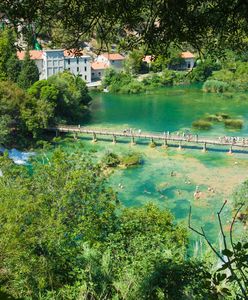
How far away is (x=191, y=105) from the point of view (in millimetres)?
30047

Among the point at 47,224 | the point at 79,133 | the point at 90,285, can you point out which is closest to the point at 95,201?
the point at 47,224

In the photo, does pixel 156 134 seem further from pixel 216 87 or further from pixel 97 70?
pixel 97 70

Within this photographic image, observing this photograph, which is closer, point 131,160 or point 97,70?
point 131,160

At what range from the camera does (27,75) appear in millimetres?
27406

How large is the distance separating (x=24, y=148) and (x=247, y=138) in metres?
10.6

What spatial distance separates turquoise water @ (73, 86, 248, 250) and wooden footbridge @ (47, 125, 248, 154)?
0.43 meters

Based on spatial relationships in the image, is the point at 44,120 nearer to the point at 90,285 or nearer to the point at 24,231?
the point at 24,231

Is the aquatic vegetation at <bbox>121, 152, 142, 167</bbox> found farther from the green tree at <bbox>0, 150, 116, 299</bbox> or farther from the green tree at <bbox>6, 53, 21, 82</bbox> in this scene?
the green tree at <bbox>6, 53, 21, 82</bbox>

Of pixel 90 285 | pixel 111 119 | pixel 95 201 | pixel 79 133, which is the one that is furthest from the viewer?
pixel 111 119

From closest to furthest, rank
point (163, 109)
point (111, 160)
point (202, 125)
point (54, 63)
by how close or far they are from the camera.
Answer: point (111, 160), point (202, 125), point (163, 109), point (54, 63)

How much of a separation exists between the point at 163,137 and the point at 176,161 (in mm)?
2401

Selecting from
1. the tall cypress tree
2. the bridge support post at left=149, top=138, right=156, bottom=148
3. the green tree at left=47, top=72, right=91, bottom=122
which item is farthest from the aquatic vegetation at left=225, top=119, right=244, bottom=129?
the tall cypress tree

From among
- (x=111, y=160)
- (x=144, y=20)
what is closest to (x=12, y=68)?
(x=111, y=160)

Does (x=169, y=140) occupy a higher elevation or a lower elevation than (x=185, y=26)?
lower
